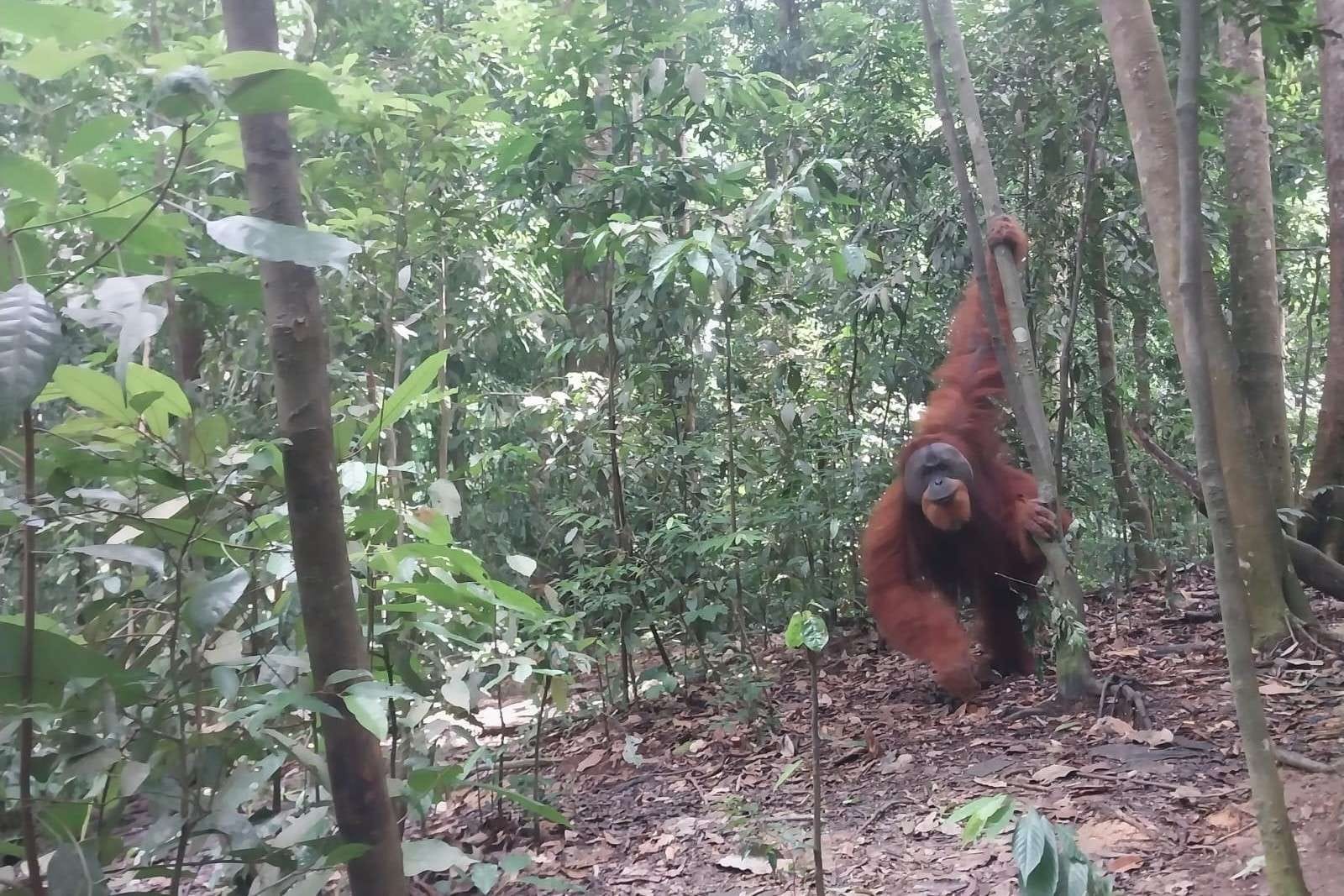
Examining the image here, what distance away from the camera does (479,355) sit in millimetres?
4625

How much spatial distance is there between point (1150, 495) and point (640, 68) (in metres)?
3.60

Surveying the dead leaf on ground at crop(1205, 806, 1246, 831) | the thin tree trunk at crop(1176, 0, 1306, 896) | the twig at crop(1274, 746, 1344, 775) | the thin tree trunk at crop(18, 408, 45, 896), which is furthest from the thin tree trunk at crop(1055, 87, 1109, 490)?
the thin tree trunk at crop(18, 408, 45, 896)

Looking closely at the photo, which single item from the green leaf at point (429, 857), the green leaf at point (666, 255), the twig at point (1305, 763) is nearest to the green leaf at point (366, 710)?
the green leaf at point (429, 857)

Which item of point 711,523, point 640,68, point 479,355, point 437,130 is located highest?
point 640,68

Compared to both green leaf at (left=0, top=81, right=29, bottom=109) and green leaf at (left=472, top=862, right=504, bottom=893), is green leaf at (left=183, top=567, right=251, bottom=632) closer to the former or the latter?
green leaf at (left=0, top=81, right=29, bottom=109)

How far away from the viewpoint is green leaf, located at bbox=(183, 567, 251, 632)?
1352 mm

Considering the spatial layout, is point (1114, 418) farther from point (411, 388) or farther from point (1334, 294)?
point (411, 388)

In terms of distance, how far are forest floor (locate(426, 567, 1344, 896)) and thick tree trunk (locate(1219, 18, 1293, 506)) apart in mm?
779

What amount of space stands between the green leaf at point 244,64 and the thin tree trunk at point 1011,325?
220 centimetres

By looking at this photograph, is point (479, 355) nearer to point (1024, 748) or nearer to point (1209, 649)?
point (1024, 748)

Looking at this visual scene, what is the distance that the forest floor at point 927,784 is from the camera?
7.20 feet

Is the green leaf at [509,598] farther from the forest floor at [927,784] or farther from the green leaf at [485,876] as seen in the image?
the forest floor at [927,784]

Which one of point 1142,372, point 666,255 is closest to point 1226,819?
point 666,255

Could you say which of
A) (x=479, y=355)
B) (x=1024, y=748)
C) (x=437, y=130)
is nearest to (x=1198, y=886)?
(x=1024, y=748)
